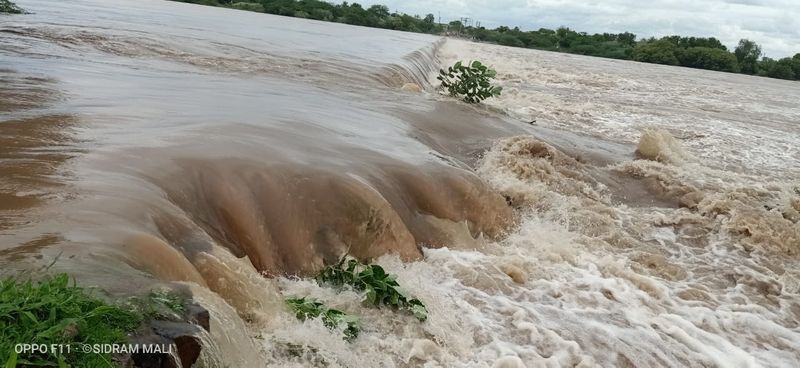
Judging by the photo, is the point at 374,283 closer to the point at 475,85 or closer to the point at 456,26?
the point at 475,85

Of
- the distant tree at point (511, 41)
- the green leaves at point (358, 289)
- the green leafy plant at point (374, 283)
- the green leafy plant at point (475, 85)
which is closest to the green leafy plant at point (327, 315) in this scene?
the green leaves at point (358, 289)

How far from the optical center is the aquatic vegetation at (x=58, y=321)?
2176 mm

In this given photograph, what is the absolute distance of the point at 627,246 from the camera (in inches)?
262

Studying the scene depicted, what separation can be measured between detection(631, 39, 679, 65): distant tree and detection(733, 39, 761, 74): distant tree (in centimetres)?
634

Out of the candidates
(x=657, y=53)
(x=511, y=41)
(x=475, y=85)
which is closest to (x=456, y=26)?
(x=511, y=41)

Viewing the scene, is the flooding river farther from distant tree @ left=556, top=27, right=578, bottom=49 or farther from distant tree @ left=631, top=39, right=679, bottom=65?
distant tree @ left=556, top=27, right=578, bottom=49

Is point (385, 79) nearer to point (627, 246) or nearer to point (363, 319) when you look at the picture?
point (627, 246)

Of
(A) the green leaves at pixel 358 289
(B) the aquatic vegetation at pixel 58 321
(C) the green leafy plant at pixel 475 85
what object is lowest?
(A) the green leaves at pixel 358 289

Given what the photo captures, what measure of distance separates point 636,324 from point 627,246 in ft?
6.24

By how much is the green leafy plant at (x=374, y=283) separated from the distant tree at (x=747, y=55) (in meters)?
69.5

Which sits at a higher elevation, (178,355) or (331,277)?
(178,355)

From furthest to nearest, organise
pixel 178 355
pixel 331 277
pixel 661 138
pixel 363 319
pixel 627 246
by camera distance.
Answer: pixel 661 138, pixel 627 246, pixel 331 277, pixel 363 319, pixel 178 355

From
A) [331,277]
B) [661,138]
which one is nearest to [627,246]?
[331,277]

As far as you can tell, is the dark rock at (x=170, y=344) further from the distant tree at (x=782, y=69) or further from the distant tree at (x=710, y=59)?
the distant tree at (x=782, y=69)
